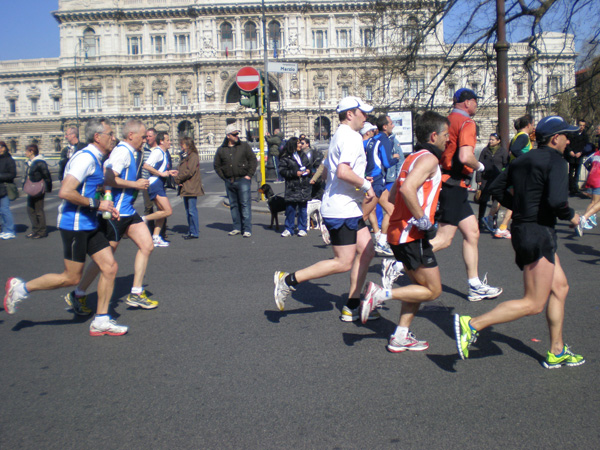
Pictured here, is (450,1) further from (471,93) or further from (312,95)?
(312,95)

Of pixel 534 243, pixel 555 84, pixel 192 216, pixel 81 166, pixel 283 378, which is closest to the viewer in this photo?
pixel 534 243

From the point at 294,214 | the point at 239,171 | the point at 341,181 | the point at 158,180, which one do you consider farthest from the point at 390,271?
the point at 239,171

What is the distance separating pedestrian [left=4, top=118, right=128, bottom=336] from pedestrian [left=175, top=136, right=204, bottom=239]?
19.1 ft

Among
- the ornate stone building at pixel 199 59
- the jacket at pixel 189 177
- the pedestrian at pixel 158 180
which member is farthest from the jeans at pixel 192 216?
the ornate stone building at pixel 199 59

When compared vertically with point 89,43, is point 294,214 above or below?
below

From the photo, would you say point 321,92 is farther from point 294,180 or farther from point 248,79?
point 294,180

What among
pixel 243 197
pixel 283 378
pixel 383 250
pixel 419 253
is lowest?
pixel 283 378

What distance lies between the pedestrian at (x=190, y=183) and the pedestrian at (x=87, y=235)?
583 cm

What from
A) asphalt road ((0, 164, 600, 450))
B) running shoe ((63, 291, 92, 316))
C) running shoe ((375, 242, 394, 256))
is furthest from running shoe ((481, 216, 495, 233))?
running shoe ((63, 291, 92, 316))

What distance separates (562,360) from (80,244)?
4030mm

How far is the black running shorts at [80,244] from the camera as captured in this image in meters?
5.24

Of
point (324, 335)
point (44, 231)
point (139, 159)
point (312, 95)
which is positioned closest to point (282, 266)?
point (139, 159)

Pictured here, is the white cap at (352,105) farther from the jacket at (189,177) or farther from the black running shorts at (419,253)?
the jacket at (189,177)

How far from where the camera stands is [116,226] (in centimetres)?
592
